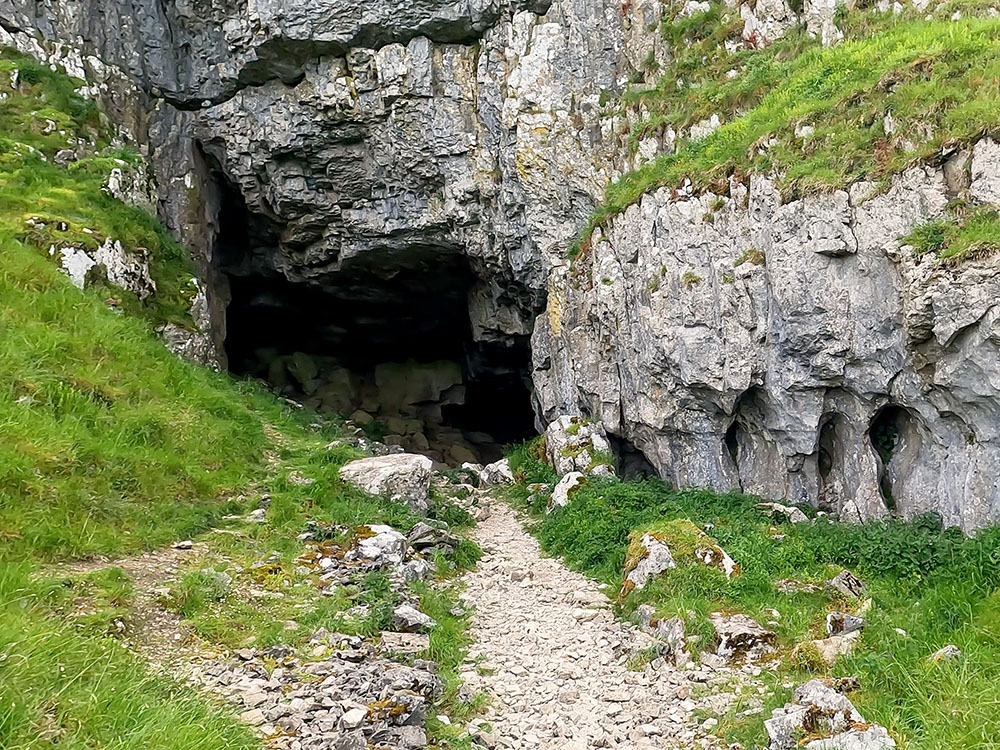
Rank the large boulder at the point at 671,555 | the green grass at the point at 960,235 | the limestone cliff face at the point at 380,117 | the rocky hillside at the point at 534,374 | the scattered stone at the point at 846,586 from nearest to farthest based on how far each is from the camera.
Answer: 1. the rocky hillside at the point at 534,374
2. the scattered stone at the point at 846,586
3. the large boulder at the point at 671,555
4. the green grass at the point at 960,235
5. the limestone cliff face at the point at 380,117

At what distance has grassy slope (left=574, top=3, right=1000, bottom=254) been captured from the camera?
1000cm

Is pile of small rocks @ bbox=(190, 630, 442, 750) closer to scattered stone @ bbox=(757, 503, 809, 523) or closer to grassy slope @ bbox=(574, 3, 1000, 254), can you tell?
scattered stone @ bbox=(757, 503, 809, 523)

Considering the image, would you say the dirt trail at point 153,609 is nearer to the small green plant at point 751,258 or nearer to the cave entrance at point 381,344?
the small green plant at point 751,258

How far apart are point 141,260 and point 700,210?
14363mm

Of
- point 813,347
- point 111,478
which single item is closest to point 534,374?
point 813,347

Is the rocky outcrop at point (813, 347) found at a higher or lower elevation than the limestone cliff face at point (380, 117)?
lower

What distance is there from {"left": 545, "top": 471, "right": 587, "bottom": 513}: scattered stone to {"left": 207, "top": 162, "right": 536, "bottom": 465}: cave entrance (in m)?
11.9

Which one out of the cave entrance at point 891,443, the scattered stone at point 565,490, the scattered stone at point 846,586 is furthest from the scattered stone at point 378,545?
the cave entrance at point 891,443

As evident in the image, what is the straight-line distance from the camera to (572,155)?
19.2 metres

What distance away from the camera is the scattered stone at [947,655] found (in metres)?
5.27

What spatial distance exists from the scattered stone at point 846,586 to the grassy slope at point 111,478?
459 centimetres

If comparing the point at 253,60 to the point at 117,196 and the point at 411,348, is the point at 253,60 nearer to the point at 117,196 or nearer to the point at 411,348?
the point at 117,196

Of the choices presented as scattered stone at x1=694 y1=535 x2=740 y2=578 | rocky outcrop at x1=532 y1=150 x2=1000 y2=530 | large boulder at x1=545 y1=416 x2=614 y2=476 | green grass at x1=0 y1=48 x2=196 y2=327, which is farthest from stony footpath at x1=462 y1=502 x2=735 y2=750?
green grass at x1=0 y1=48 x2=196 y2=327

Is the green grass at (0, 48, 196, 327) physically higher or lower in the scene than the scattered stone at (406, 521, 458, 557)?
higher
